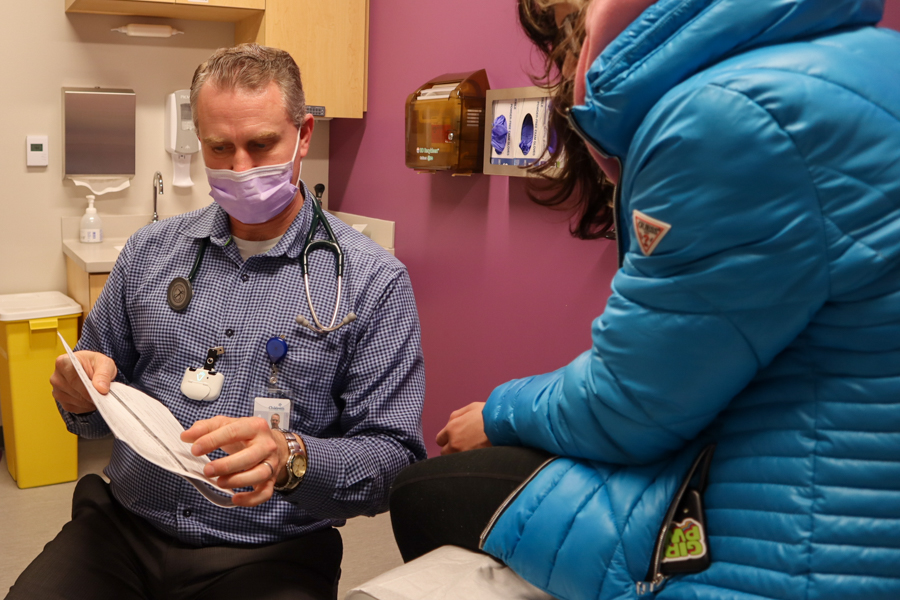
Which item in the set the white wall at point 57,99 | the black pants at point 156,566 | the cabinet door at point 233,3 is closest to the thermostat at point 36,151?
the white wall at point 57,99

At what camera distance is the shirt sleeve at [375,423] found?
1.29 m

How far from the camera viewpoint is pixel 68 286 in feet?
10.8

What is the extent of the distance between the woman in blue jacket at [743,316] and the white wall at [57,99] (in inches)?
115

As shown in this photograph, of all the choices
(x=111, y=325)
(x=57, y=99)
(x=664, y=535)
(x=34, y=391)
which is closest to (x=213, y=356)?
(x=111, y=325)

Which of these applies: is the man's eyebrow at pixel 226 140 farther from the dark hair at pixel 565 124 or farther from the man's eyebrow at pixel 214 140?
the dark hair at pixel 565 124

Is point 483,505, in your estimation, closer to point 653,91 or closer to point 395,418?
point 395,418

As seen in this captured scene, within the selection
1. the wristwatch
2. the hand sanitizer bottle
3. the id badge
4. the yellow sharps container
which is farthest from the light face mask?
the hand sanitizer bottle

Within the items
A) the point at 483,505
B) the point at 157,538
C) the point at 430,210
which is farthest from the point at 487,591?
the point at 430,210

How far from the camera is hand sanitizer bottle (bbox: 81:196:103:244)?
3.20 m

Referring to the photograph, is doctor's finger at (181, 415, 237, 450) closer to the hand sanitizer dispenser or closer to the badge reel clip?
the badge reel clip

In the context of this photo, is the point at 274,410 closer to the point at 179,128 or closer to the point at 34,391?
the point at 34,391

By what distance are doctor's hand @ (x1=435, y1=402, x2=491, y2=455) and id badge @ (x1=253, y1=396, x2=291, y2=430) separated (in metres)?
0.36

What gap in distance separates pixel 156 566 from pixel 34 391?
1861mm

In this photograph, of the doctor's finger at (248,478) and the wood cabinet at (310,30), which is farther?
the wood cabinet at (310,30)
